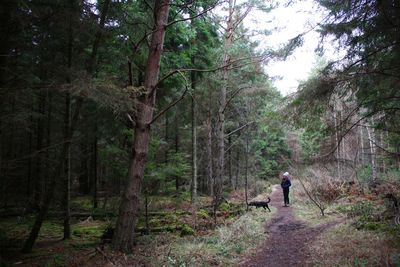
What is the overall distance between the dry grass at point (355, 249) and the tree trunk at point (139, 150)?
4119mm

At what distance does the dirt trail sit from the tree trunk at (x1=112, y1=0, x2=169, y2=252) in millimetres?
2825

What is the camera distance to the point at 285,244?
8617mm

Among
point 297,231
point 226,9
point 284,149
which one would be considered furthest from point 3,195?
point 284,149

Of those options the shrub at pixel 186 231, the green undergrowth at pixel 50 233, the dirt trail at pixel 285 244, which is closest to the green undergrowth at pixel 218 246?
the dirt trail at pixel 285 244

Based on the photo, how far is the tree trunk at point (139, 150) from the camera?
6.47 m

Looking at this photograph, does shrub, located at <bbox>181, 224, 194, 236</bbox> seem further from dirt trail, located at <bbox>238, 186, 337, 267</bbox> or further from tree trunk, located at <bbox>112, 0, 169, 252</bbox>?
tree trunk, located at <bbox>112, 0, 169, 252</bbox>

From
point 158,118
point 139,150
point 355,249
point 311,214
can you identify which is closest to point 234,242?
point 355,249

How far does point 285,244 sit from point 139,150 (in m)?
5.16

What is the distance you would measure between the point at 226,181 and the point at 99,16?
22.5m

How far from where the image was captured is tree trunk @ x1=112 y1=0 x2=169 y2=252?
21.2ft

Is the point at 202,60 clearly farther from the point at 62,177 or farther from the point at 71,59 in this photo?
the point at 62,177

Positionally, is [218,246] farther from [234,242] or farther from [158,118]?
[158,118]

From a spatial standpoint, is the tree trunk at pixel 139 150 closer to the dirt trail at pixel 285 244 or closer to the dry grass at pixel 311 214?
the dirt trail at pixel 285 244

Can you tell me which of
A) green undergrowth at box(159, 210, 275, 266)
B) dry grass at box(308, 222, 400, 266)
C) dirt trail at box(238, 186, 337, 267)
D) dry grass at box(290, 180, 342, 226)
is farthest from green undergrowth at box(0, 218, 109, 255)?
dry grass at box(290, 180, 342, 226)
